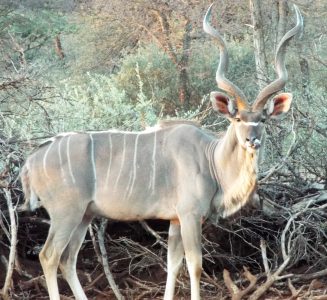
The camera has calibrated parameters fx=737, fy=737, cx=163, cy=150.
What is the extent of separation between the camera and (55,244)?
3.49 metres

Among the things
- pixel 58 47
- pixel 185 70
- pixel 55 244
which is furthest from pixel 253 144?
pixel 58 47

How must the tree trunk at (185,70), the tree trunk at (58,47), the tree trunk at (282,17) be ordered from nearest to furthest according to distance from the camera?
the tree trunk at (282,17), the tree trunk at (185,70), the tree trunk at (58,47)

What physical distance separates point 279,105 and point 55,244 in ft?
4.09

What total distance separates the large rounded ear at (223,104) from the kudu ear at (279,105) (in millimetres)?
167

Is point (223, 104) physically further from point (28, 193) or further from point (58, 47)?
point (58, 47)

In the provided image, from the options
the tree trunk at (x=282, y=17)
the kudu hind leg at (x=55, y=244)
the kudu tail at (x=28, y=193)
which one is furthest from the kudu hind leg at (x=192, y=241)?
the tree trunk at (x=282, y=17)

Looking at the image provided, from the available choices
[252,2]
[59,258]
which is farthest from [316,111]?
[252,2]

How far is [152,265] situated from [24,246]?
0.74 metres

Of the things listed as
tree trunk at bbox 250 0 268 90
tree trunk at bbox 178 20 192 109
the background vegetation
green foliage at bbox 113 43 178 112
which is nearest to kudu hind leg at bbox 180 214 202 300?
the background vegetation

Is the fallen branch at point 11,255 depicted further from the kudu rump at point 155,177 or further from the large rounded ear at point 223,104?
the large rounded ear at point 223,104

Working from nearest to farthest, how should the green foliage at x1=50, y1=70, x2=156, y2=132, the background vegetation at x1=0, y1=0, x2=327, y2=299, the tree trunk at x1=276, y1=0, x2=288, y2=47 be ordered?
the background vegetation at x1=0, y1=0, x2=327, y2=299
the green foliage at x1=50, y1=70, x2=156, y2=132
the tree trunk at x1=276, y1=0, x2=288, y2=47

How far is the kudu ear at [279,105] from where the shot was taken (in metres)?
3.45

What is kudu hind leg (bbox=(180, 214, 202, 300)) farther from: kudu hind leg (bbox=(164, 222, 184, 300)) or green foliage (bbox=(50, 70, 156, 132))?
green foliage (bbox=(50, 70, 156, 132))

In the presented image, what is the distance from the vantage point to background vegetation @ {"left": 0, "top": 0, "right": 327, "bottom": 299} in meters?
3.98
